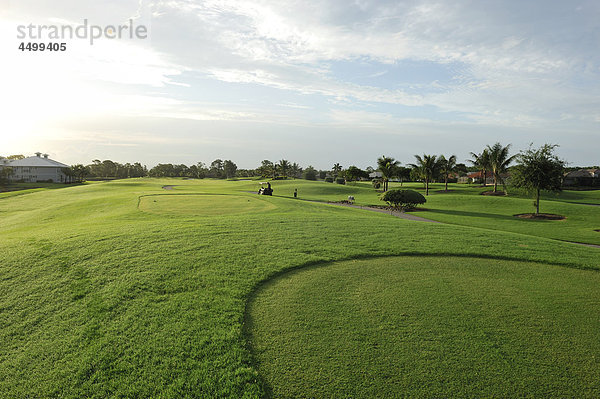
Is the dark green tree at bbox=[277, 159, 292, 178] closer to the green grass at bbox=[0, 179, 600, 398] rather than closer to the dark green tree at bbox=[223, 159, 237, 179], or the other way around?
the dark green tree at bbox=[223, 159, 237, 179]

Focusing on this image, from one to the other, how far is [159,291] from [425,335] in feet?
22.0

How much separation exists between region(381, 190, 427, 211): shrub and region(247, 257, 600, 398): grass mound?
93.7ft

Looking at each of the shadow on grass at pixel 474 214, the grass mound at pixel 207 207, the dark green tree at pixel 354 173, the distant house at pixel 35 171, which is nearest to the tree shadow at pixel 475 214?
the shadow on grass at pixel 474 214

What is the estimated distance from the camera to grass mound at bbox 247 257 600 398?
5.53 meters

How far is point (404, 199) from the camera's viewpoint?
3922 cm

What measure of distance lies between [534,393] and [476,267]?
705cm

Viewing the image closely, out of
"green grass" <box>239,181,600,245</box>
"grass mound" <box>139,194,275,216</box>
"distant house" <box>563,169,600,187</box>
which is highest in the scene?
"distant house" <box>563,169,600,187</box>

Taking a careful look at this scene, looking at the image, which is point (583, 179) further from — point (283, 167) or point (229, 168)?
point (229, 168)

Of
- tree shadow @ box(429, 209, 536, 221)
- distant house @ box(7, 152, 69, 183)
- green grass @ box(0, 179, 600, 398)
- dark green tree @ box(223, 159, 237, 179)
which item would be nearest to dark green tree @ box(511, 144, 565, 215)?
tree shadow @ box(429, 209, 536, 221)

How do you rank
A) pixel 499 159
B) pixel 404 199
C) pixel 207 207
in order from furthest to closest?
pixel 499 159
pixel 404 199
pixel 207 207

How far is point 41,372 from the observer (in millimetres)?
6016

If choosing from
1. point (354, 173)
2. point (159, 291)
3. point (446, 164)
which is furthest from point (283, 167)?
point (159, 291)

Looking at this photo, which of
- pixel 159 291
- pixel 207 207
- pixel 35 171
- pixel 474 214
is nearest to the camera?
pixel 159 291

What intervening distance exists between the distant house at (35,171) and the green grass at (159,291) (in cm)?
12530
